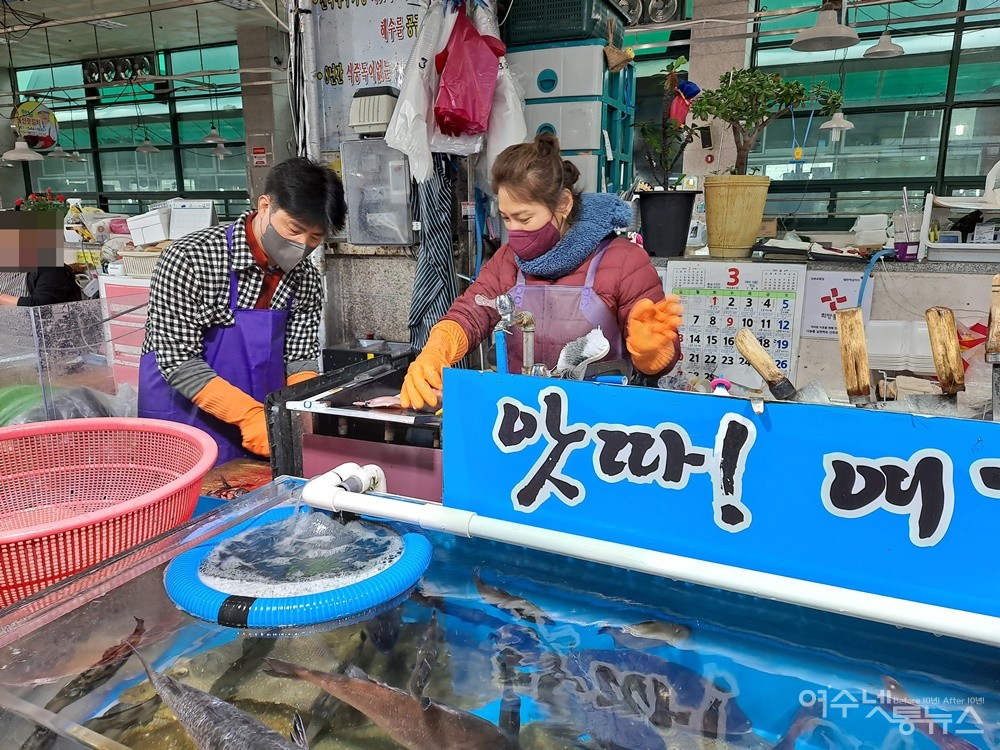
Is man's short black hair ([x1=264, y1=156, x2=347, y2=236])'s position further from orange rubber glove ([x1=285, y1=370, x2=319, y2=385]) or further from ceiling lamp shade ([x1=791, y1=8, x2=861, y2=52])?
ceiling lamp shade ([x1=791, y1=8, x2=861, y2=52])

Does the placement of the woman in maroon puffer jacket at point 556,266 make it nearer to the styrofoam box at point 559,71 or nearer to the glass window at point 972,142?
the styrofoam box at point 559,71

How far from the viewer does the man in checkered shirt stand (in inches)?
79.7

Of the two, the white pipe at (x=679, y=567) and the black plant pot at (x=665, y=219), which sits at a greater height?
the black plant pot at (x=665, y=219)

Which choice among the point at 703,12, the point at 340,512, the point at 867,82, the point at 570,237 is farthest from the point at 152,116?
the point at 340,512

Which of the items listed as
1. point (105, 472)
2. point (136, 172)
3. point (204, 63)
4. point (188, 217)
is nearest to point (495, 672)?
point (105, 472)

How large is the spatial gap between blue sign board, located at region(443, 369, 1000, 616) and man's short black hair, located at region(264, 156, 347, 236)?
1194 millimetres

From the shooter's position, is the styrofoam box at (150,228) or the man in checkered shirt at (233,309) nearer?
the man in checkered shirt at (233,309)

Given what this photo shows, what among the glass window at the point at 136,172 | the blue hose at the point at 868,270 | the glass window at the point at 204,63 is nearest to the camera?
the blue hose at the point at 868,270

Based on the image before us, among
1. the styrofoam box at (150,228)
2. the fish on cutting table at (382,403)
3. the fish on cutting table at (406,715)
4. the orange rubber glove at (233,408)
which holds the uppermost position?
the styrofoam box at (150,228)

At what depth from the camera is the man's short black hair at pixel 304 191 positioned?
202 centimetres

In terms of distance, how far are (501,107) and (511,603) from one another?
3222 mm

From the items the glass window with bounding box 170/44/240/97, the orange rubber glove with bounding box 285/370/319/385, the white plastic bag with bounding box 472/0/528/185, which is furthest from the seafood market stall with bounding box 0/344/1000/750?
the glass window with bounding box 170/44/240/97

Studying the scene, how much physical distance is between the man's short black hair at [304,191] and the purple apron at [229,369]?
224mm

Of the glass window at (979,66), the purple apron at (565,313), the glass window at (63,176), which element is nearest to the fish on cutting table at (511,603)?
the purple apron at (565,313)
